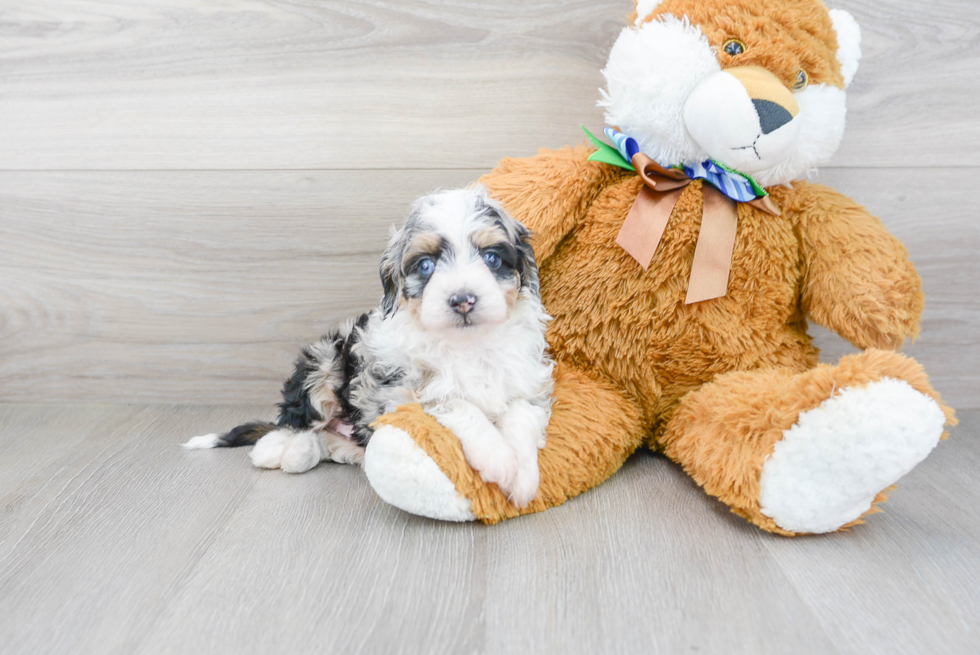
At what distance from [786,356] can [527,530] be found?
73 cm

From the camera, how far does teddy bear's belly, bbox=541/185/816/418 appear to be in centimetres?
149

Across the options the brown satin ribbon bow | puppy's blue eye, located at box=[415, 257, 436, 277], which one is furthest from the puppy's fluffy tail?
the brown satin ribbon bow

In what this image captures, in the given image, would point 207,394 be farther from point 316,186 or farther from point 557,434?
point 557,434

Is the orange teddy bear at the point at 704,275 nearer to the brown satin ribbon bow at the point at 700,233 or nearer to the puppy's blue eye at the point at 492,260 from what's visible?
the brown satin ribbon bow at the point at 700,233

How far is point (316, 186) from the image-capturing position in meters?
1.91

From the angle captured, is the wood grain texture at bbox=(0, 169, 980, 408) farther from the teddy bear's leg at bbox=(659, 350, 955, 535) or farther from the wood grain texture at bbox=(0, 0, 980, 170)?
the teddy bear's leg at bbox=(659, 350, 955, 535)

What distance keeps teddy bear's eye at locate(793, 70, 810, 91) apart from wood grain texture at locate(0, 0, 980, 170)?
0.50m

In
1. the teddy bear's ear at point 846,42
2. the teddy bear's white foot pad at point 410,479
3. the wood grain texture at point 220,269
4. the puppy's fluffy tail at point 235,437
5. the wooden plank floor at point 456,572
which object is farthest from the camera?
the wood grain texture at point 220,269

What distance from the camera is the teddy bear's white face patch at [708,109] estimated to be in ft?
4.45

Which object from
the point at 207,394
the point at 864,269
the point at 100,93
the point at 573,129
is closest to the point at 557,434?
the point at 864,269

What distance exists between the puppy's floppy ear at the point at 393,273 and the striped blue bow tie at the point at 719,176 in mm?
509

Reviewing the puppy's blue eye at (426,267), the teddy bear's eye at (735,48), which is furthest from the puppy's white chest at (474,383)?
the teddy bear's eye at (735,48)

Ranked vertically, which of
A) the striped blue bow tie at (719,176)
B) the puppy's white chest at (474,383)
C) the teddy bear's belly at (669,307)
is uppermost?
the striped blue bow tie at (719,176)

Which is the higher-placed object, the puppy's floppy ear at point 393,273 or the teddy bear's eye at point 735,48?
the teddy bear's eye at point 735,48
